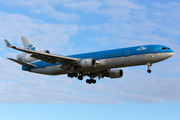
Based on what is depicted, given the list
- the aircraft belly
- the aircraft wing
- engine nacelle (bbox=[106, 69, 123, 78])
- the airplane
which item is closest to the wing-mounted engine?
the airplane

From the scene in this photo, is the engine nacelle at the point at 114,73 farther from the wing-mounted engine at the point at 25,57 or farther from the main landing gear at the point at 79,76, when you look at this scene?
the wing-mounted engine at the point at 25,57

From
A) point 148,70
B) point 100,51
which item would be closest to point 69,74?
point 100,51

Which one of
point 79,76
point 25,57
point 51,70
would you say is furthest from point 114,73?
point 25,57

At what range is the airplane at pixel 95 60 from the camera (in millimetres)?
46062

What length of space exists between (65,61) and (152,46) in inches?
626

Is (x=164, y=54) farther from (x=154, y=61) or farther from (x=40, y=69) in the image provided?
(x=40, y=69)

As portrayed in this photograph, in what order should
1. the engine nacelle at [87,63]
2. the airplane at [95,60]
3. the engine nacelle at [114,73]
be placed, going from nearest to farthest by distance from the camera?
the airplane at [95,60] < the engine nacelle at [87,63] < the engine nacelle at [114,73]

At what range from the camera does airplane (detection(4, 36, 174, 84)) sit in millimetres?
46062

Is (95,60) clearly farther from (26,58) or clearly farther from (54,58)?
(26,58)

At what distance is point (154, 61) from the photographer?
4612 cm

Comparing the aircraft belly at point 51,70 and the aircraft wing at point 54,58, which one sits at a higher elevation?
the aircraft wing at point 54,58

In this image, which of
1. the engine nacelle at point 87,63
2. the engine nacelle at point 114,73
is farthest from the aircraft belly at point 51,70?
the engine nacelle at point 114,73

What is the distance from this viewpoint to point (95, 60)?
48.8 meters

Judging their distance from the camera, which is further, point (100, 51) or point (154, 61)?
point (100, 51)
